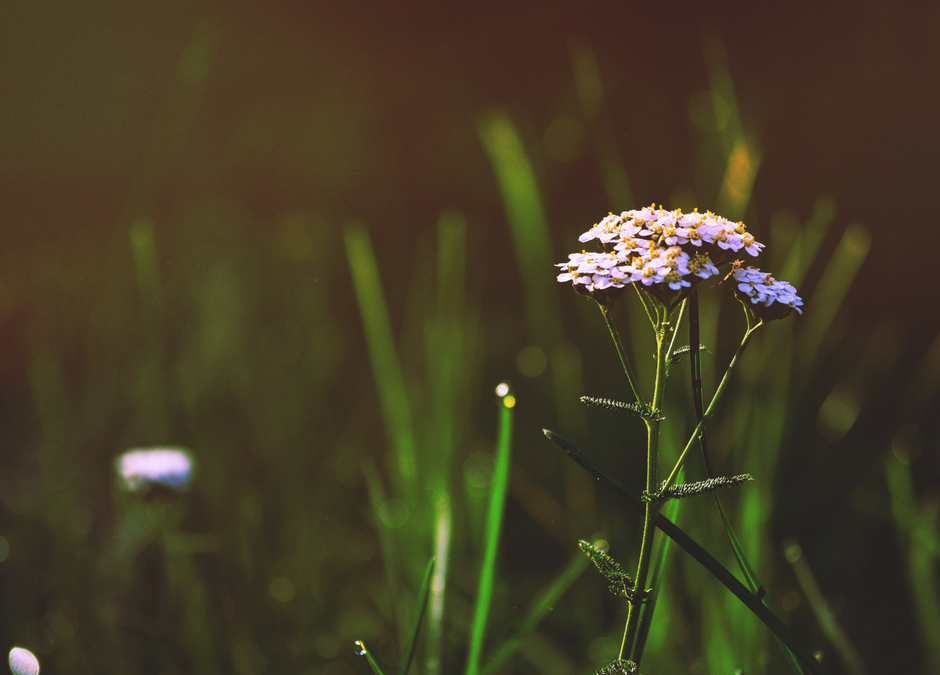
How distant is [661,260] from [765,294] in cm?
5

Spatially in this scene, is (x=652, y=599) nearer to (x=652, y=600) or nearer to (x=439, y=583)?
(x=652, y=600)

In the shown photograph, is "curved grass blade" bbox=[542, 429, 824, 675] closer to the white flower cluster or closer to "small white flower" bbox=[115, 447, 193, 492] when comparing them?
the white flower cluster

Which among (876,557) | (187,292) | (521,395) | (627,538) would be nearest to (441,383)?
(627,538)

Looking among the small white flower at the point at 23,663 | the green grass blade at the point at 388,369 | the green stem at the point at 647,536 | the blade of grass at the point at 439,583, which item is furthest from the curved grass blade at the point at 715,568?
the small white flower at the point at 23,663

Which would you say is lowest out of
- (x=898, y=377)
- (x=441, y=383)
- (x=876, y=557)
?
(x=876, y=557)

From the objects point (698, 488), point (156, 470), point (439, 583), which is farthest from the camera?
→ point (156, 470)

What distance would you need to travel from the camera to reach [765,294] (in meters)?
0.22

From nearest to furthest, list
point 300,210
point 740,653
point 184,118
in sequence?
point 740,653
point 184,118
point 300,210

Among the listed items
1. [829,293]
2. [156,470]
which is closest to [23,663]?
[156,470]

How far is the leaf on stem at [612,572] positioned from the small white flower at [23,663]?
415mm

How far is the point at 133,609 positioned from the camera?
0.54 metres

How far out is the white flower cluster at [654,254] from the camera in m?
0.21

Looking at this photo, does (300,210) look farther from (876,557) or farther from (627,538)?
(876,557)

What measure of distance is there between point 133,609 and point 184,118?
0.54m
